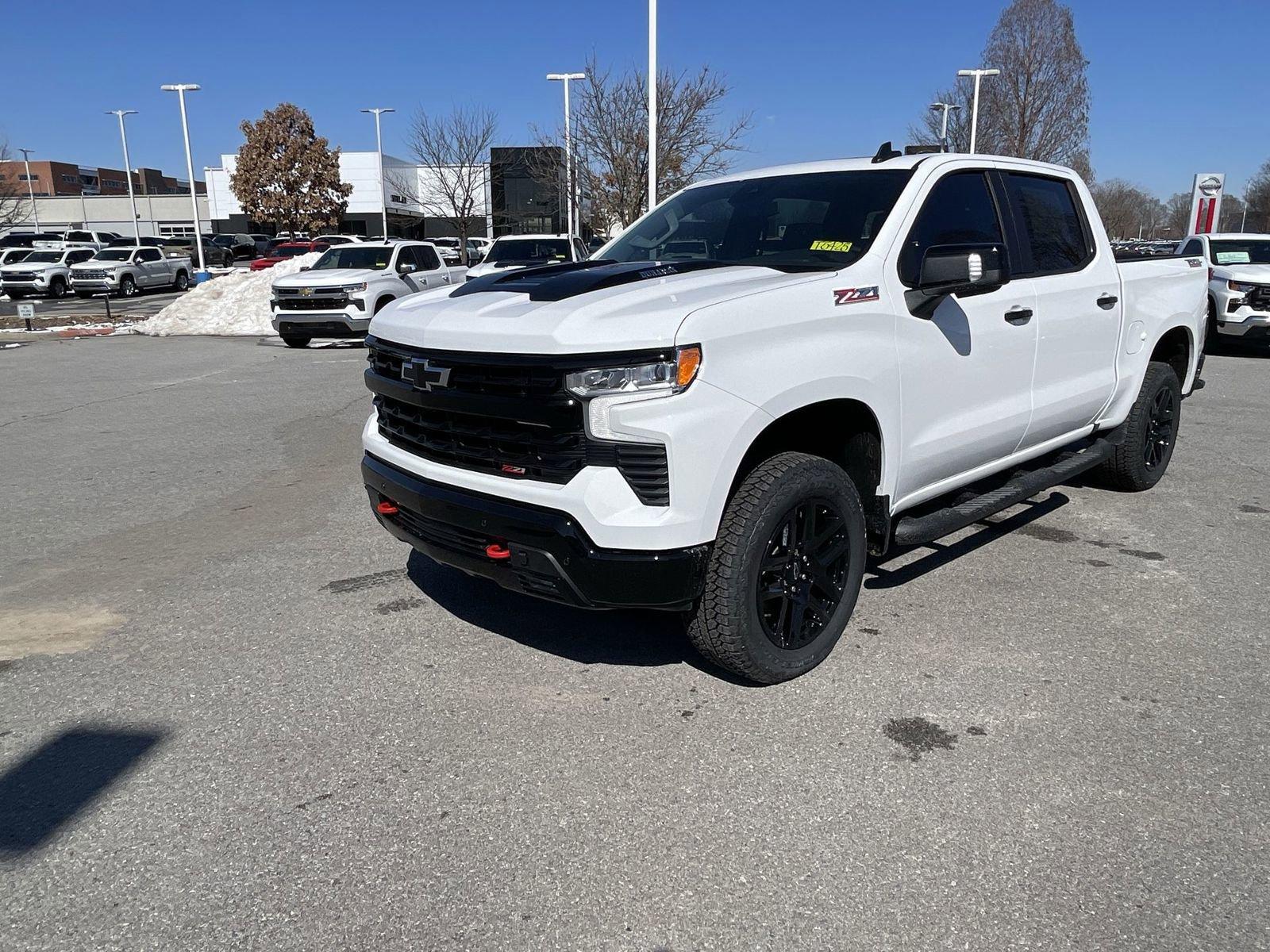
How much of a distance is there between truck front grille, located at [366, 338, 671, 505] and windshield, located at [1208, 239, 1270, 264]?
16107 millimetres

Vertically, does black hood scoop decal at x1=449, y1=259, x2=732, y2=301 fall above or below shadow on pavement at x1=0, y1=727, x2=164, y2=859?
above

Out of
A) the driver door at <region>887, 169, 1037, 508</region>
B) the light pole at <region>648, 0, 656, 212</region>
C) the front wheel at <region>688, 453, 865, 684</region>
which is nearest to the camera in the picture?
the front wheel at <region>688, 453, 865, 684</region>

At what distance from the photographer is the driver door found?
12.8 feet

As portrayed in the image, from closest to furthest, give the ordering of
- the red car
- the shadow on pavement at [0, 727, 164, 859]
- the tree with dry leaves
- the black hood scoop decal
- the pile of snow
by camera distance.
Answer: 1. the shadow on pavement at [0, 727, 164, 859]
2. the black hood scoop decal
3. the pile of snow
4. the red car
5. the tree with dry leaves

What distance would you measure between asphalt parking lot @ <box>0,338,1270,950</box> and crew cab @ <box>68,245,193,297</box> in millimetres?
30535

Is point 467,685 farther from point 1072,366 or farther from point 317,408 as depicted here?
point 317,408

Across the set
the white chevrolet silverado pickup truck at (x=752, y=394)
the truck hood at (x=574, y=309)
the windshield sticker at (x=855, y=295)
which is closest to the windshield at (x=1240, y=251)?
the white chevrolet silverado pickup truck at (x=752, y=394)

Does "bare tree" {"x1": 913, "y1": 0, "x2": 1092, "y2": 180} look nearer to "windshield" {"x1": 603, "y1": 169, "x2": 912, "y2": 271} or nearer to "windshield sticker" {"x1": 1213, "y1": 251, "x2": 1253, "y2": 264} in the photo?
"windshield sticker" {"x1": 1213, "y1": 251, "x2": 1253, "y2": 264}

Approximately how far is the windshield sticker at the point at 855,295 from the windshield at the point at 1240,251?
14957 mm

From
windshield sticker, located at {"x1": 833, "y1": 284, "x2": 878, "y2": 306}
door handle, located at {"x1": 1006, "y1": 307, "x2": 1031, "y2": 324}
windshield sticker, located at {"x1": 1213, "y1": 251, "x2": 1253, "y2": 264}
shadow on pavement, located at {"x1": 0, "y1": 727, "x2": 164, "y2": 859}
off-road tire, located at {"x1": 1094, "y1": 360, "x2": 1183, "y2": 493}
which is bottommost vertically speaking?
shadow on pavement, located at {"x1": 0, "y1": 727, "x2": 164, "y2": 859}

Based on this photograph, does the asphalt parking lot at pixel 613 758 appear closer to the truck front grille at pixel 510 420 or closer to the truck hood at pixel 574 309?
the truck front grille at pixel 510 420

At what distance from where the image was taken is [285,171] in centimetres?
5850

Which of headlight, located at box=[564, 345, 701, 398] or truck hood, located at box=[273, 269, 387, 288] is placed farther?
truck hood, located at box=[273, 269, 387, 288]

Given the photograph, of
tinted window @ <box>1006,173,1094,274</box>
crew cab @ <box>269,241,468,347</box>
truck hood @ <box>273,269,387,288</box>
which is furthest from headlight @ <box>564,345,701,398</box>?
truck hood @ <box>273,269,387,288</box>
